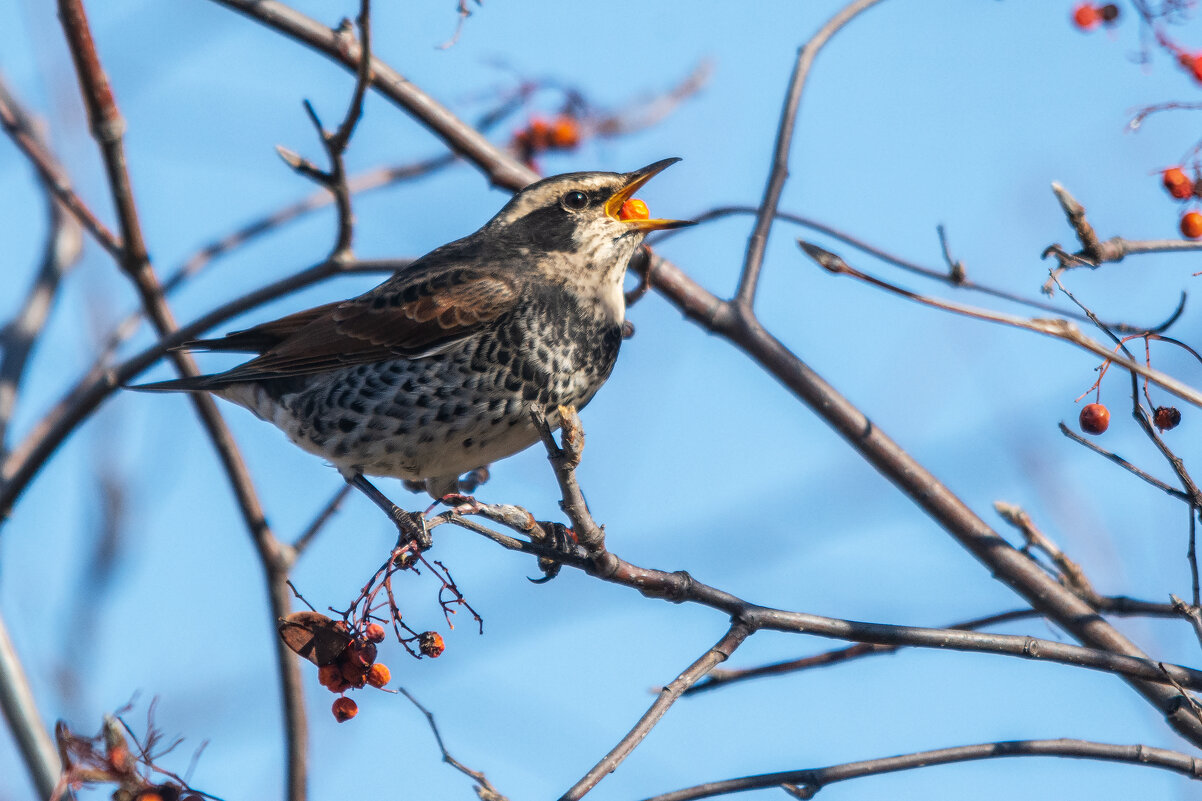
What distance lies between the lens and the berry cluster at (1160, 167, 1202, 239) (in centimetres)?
386

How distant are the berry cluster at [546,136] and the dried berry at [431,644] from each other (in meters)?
3.81

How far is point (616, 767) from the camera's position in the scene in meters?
2.85

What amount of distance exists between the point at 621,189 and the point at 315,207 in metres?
1.96

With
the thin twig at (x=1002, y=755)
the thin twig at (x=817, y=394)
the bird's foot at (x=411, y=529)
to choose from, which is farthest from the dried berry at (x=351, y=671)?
the thin twig at (x=817, y=394)

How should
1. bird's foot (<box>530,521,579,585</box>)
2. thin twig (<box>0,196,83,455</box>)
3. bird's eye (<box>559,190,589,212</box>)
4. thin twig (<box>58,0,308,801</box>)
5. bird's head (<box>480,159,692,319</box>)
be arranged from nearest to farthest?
bird's foot (<box>530,521,579,585</box>)
thin twig (<box>58,0,308,801</box>)
bird's head (<box>480,159,692,319</box>)
bird's eye (<box>559,190,589,212</box>)
thin twig (<box>0,196,83,455</box>)

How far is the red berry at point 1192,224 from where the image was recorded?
3861mm

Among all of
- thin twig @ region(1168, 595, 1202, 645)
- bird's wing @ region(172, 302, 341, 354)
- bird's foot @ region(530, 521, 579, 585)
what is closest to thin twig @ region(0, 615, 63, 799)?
bird's wing @ region(172, 302, 341, 354)

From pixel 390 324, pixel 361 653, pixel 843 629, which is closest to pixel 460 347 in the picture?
pixel 390 324

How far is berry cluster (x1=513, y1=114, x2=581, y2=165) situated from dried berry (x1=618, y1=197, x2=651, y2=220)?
4.37 ft

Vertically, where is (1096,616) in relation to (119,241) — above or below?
below

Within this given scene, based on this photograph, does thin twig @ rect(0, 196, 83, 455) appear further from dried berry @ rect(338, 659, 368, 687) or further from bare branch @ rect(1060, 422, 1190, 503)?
bare branch @ rect(1060, 422, 1190, 503)

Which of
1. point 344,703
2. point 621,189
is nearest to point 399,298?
point 621,189

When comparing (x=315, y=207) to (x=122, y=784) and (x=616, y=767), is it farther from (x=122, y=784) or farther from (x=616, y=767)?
(x=616, y=767)

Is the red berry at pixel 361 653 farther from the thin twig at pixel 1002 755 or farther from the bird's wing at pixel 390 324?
the bird's wing at pixel 390 324
